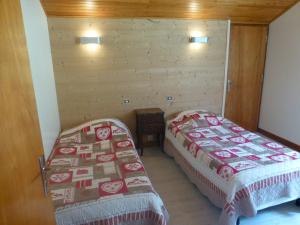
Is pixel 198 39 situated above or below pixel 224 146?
above

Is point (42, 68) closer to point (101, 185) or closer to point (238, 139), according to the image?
point (101, 185)

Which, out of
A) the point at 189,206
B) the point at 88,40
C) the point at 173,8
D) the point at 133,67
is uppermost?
the point at 173,8

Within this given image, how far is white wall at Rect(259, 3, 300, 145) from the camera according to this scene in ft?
11.9

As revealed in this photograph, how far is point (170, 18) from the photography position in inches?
140

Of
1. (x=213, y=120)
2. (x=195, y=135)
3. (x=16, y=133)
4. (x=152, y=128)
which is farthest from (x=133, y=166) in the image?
(x=213, y=120)

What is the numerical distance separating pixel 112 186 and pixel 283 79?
3467 millimetres

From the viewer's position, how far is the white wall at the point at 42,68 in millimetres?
2293

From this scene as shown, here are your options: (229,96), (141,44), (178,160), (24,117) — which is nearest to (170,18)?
(141,44)

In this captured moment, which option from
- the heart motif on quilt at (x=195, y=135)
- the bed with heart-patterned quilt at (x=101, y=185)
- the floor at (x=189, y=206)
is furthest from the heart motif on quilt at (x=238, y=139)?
the bed with heart-patterned quilt at (x=101, y=185)

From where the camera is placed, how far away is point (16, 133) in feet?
2.92

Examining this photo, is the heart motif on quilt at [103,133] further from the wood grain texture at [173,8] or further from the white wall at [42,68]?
the wood grain texture at [173,8]

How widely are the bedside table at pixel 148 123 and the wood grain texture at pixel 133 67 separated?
0.81 ft

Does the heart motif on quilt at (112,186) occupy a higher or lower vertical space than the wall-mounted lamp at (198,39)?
lower

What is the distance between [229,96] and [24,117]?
3.86 meters
